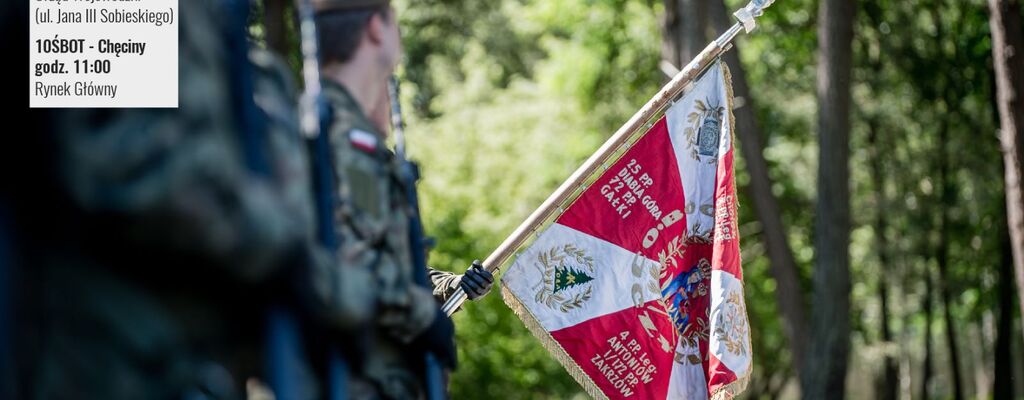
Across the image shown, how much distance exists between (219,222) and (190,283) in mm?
170

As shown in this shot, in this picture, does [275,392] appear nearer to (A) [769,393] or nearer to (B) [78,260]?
(B) [78,260]

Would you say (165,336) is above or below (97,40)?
below

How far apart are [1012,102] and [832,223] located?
81.5 inches

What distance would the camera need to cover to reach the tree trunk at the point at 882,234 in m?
24.5

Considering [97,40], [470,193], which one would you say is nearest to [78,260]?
[97,40]

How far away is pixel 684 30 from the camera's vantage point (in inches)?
664

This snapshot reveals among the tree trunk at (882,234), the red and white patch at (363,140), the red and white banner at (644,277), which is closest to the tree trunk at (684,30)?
the tree trunk at (882,234)

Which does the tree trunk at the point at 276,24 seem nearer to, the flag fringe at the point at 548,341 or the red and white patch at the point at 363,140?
the red and white patch at the point at 363,140

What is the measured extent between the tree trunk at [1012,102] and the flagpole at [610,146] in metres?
8.23

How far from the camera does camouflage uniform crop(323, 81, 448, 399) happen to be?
3227 mm

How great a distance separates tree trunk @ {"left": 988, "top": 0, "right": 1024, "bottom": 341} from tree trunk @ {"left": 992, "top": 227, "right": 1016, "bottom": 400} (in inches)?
237

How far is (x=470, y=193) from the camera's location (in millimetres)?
28844

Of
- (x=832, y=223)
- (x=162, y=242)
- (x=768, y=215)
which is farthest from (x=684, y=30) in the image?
(x=162, y=242)

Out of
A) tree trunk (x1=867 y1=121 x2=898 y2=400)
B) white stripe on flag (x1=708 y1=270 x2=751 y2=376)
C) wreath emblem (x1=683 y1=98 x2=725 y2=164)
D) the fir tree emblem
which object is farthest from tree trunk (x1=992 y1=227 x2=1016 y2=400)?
the fir tree emblem
